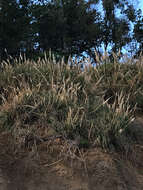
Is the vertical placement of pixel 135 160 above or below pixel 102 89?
below

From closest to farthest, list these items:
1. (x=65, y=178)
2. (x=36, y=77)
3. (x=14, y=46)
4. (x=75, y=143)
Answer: (x=65, y=178) < (x=75, y=143) < (x=36, y=77) < (x=14, y=46)

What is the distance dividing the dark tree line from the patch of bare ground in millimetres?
18024

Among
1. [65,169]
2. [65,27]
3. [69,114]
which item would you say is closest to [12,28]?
[65,27]

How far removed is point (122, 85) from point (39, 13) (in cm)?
2158

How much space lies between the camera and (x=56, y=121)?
348cm

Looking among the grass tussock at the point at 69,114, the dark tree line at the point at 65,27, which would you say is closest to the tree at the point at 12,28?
the dark tree line at the point at 65,27

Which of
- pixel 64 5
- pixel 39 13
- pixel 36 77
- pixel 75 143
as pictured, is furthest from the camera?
pixel 64 5

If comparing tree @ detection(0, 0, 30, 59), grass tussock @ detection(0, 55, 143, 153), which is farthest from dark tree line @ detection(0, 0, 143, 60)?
grass tussock @ detection(0, 55, 143, 153)

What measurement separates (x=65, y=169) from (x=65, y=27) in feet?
78.4

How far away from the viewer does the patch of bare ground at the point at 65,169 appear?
2.84m

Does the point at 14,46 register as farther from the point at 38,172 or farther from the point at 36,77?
the point at 38,172

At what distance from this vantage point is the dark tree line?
21.3 metres

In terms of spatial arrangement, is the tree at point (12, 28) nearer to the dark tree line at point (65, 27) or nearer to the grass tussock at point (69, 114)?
the dark tree line at point (65, 27)

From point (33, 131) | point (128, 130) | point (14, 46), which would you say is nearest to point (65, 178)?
point (33, 131)
